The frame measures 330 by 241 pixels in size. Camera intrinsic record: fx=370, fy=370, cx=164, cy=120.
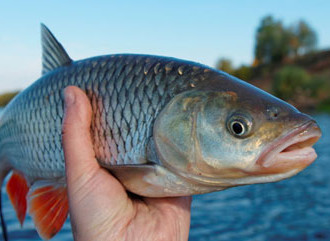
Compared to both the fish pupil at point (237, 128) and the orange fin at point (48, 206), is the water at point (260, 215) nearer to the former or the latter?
the orange fin at point (48, 206)

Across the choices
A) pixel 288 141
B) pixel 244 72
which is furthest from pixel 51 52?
pixel 244 72

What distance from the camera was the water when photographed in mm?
10203

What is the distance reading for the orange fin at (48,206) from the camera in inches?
124

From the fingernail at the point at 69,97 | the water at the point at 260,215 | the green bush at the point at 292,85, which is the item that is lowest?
the green bush at the point at 292,85

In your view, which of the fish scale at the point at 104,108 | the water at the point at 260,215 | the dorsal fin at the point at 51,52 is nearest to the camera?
the fish scale at the point at 104,108

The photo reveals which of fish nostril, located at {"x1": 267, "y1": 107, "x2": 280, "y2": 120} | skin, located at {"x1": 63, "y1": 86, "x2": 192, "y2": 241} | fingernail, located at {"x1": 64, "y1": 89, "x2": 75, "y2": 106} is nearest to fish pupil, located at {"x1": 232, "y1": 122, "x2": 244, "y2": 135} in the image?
fish nostril, located at {"x1": 267, "y1": 107, "x2": 280, "y2": 120}

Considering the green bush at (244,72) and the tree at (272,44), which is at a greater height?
the tree at (272,44)

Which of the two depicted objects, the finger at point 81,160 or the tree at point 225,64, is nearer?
the finger at point 81,160

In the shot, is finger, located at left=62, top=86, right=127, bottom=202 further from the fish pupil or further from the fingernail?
the fish pupil

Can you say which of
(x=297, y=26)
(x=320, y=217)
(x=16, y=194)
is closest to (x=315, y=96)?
(x=297, y=26)

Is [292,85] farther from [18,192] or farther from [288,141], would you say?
[288,141]

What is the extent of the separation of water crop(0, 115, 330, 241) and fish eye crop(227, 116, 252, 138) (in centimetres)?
791

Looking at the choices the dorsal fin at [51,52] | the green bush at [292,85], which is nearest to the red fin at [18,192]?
the dorsal fin at [51,52]

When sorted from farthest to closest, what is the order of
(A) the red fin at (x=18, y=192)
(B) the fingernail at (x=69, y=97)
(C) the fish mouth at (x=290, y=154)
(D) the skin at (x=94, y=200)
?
(A) the red fin at (x=18, y=192), (B) the fingernail at (x=69, y=97), (D) the skin at (x=94, y=200), (C) the fish mouth at (x=290, y=154)
